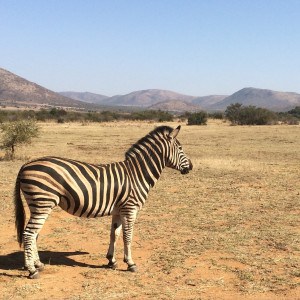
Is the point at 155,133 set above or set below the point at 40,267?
above

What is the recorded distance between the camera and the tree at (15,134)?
2031cm

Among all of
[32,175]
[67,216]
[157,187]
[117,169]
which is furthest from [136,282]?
[157,187]

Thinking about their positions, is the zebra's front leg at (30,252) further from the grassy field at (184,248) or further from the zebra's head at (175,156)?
the zebra's head at (175,156)

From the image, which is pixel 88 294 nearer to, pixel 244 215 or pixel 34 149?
pixel 244 215

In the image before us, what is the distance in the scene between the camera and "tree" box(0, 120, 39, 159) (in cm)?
2031

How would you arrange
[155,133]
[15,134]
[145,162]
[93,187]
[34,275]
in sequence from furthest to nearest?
[15,134] → [155,133] → [145,162] → [93,187] → [34,275]

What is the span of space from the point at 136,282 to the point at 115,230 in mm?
1067

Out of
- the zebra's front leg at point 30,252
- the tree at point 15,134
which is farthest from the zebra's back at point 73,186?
the tree at point 15,134

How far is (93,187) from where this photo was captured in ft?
21.4

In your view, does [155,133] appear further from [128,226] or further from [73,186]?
[73,186]

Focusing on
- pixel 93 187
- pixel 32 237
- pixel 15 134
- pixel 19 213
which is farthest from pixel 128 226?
pixel 15 134

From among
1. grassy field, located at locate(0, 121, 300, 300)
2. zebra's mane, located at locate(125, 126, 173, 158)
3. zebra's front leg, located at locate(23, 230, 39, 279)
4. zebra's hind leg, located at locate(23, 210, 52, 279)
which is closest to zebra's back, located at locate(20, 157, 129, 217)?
zebra's hind leg, located at locate(23, 210, 52, 279)

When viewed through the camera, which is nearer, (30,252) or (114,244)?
(30,252)

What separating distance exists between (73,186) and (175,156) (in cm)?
212
